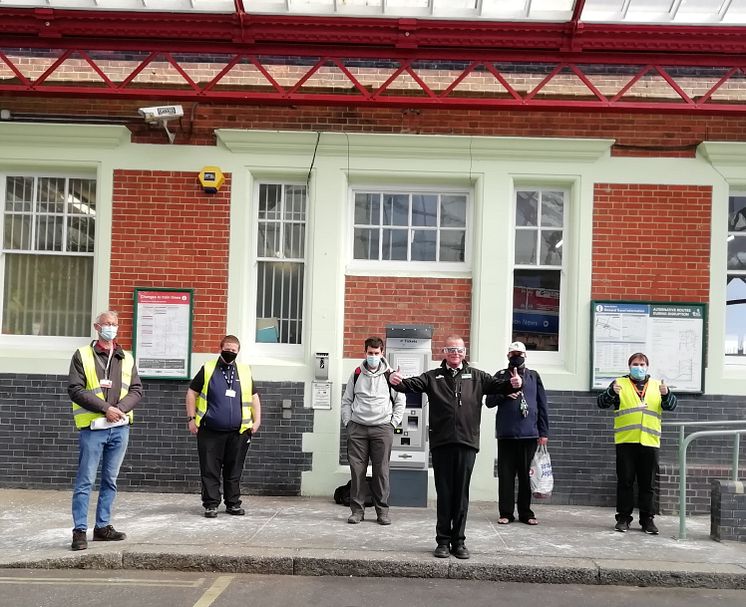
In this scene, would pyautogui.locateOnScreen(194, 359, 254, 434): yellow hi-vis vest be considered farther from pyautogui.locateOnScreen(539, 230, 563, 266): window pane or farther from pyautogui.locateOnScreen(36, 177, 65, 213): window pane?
pyautogui.locateOnScreen(539, 230, 563, 266): window pane

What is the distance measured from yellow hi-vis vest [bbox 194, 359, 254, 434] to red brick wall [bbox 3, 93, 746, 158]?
2.90 m

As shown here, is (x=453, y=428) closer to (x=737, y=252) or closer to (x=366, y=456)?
(x=366, y=456)

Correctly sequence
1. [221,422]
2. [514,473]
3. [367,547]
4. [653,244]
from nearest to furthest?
[367,547] → [221,422] → [514,473] → [653,244]

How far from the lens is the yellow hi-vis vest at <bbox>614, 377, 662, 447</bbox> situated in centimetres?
797

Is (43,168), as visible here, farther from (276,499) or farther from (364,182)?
(276,499)

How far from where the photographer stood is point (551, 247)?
978 cm

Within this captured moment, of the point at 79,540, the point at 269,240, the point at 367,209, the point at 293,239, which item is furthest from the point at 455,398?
the point at 269,240

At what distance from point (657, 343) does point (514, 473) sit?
2.40 meters

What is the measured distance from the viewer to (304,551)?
682cm

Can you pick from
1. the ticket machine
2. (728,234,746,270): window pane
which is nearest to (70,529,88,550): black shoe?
the ticket machine

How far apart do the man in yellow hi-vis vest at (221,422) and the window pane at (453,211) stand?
3061mm

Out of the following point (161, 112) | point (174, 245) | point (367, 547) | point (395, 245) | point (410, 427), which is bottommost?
point (367, 547)

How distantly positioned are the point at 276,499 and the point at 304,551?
250cm

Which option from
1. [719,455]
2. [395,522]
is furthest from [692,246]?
[395,522]
